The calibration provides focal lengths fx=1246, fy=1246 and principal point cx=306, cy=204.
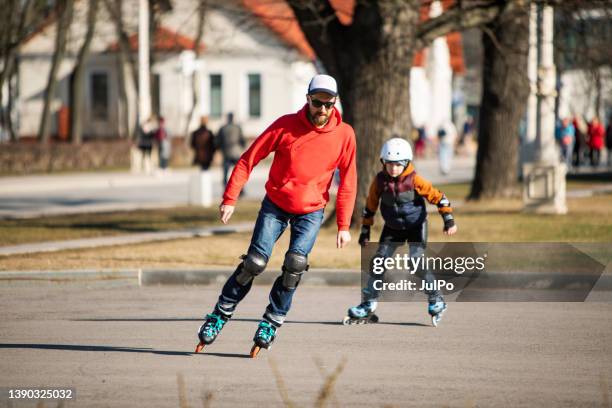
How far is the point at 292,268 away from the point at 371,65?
9097 millimetres

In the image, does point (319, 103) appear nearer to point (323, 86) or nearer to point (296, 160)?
point (323, 86)

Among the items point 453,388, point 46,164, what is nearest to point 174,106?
point 46,164

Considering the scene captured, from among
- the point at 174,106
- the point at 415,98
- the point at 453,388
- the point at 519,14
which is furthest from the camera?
the point at 415,98

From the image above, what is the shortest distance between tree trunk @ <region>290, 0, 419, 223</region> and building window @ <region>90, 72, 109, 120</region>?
139 feet

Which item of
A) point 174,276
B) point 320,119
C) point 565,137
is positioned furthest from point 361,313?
point 565,137

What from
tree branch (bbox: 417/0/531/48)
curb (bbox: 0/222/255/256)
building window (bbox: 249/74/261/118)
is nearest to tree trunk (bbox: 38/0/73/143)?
building window (bbox: 249/74/261/118)

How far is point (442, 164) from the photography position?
1549 inches

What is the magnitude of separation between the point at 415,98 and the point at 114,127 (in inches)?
667

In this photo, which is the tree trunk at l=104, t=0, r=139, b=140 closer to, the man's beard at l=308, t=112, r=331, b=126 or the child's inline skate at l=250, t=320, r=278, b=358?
the man's beard at l=308, t=112, r=331, b=126

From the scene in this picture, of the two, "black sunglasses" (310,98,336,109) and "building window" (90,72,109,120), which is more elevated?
"building window" (90,72,109,120)

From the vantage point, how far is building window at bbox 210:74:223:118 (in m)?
57.5

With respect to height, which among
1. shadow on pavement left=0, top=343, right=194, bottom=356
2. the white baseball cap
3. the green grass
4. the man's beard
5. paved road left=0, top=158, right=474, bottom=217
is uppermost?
the white baseball cap

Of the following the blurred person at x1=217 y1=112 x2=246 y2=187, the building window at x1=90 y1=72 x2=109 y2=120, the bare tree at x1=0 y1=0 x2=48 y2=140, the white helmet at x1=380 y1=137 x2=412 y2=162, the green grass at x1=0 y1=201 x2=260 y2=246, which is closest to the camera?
the white helmet at x1=380 y1=137 x2=412 y2=162

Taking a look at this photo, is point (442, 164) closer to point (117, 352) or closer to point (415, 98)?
point (415, 98)
